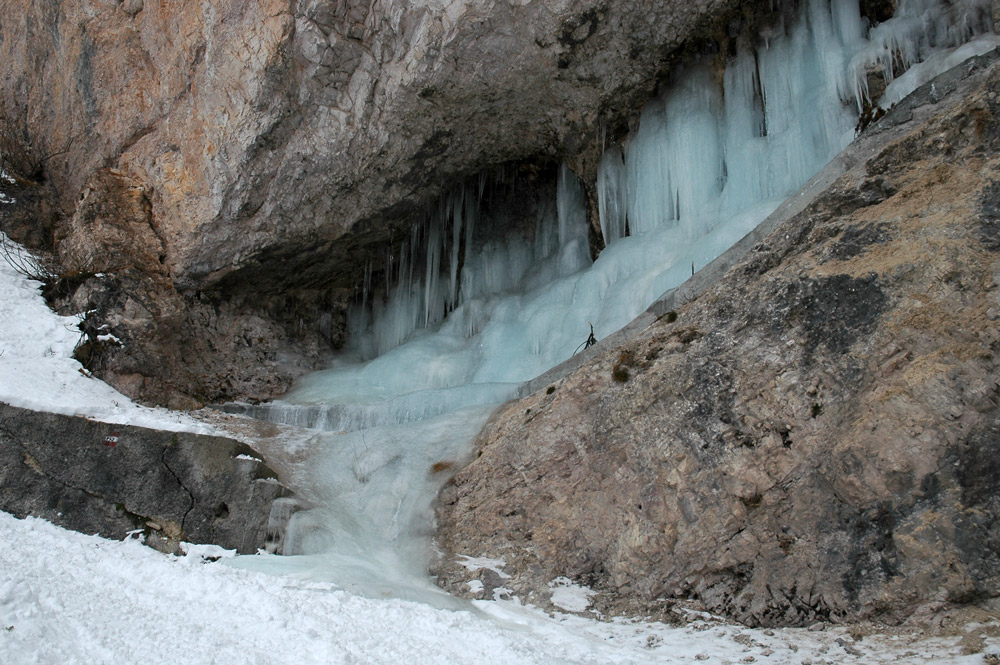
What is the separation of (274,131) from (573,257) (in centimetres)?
536

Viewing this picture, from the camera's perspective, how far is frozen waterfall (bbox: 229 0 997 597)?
8625 mm

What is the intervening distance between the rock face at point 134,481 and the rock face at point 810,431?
239 cm

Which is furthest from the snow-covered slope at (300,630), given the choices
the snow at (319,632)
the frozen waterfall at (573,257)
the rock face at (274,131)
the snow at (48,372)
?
the rock face at (274,131)

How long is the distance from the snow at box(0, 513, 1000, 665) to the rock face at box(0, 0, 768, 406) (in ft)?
18.9

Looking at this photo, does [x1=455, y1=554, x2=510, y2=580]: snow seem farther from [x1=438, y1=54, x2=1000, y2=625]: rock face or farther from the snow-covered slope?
the snow-covered slope

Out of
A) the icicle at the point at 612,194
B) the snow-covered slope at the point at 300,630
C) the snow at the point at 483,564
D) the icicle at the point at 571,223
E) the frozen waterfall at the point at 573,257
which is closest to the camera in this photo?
the snow-covered slope at the point at 300,630

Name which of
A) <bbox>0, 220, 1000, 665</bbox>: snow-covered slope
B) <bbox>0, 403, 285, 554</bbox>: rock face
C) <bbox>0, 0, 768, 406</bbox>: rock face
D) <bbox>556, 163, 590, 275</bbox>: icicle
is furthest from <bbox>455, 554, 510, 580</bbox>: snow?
<bbox>556, 163, 590, 275</bbox>: icicle

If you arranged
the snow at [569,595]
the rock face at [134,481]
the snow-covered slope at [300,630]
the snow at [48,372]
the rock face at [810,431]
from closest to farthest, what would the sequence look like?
the snow-covered slope at [300,630], the rock face at [810,431], the snow at [569,595], the rock face at [134,481], the snow at [48,372]

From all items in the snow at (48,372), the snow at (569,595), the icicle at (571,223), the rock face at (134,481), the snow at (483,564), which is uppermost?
the icicle at (571,223)

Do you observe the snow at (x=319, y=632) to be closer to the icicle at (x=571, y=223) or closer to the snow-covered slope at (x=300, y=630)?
the snow-covered slope at (x=300, y=630)

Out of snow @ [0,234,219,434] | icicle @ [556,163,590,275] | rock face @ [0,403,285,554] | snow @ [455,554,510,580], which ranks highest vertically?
icicle @ [556,163,590,275]

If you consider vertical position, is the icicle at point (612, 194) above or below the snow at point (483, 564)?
above

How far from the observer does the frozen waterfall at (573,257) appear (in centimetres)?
862

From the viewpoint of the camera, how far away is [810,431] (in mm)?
6043
